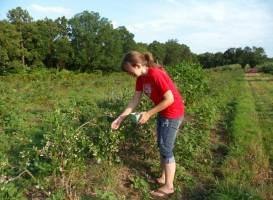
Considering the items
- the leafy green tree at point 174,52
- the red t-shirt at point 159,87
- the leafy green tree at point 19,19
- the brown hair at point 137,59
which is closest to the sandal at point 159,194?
the red t-shirt at point 159,87

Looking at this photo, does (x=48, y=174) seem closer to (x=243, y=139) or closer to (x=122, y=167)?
(x=122, y=167)

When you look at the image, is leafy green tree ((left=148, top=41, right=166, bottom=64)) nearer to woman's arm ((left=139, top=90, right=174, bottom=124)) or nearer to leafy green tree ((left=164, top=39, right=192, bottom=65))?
leafy green tree ((left=164, top=39, right=192, bottom=65))

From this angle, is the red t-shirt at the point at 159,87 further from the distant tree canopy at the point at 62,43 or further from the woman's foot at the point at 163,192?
the distant tree canopy at the point at 62,43

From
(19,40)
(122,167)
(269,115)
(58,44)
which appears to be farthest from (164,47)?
(122,167)

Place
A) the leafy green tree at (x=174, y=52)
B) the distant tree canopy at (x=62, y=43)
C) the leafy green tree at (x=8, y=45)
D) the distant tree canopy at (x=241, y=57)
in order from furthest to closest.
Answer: the leafy green tree at (x=174, y=52) → the distant tree canopy at (x=241, y=57) → the distant tree canopy at (x=62, y=43) → the leafy green tree at (x=8, y=45)

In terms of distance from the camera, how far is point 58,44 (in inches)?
2201

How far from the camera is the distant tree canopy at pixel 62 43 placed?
45156 millimetres

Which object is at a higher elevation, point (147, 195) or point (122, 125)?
point (122, 125)

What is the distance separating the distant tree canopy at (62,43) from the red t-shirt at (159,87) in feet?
109

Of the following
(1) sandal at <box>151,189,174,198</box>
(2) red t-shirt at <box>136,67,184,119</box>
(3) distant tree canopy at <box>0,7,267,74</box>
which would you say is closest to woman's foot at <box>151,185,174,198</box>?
(1) sandal at <box>151,189,174,198</box>

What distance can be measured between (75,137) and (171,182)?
132 cm

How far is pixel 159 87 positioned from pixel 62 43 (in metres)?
53.2

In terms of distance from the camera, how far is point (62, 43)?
183 ft

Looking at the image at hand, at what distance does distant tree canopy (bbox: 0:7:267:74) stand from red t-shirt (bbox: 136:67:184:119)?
33.3m
